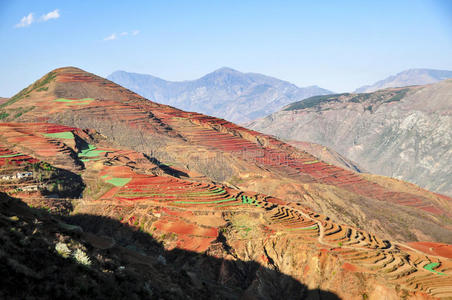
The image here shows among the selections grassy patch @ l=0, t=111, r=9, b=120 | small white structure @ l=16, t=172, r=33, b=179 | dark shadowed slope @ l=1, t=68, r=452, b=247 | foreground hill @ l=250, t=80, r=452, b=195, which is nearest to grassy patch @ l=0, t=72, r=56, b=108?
dark shadowed slope @ l=1, t=68, r=452, b=247

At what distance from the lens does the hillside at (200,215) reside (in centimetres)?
1984

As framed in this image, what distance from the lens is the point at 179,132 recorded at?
96.1 meters

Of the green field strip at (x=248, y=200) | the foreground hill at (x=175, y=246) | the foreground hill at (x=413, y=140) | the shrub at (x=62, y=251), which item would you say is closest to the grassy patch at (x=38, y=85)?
the foreground hill at (x=175, y=246)

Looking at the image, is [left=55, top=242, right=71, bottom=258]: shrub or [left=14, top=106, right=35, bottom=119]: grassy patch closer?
[left=55, top=242, right=71, bottom=258]: shrub

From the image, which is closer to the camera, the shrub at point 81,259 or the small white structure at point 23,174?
the shrub at point 81,259

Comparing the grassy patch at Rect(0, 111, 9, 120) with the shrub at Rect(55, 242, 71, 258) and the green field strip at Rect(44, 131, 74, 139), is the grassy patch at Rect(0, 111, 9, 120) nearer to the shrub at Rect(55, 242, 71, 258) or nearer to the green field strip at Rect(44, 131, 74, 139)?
the green field strip at Rect(44, 131, 74, 139)

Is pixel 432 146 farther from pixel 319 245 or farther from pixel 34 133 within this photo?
pixel 34 133

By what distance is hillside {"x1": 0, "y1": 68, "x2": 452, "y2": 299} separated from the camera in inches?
781

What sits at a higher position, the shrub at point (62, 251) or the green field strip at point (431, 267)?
the shrub at point (62, 251)

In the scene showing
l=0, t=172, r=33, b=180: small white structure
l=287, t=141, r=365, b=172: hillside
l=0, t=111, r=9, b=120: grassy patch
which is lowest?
l=287, t=141, r=365, b=172: hillside

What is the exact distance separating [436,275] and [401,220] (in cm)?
3561

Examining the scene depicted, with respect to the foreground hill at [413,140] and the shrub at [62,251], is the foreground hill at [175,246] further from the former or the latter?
the foreground hill at [413,140]

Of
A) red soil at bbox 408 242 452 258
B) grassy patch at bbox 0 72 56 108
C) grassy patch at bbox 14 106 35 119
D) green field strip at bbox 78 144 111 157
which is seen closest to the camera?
red soil at bbox 408 242 452 258

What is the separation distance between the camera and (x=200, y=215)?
1623 inches
